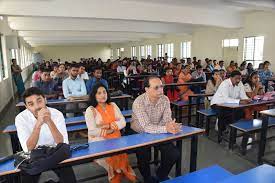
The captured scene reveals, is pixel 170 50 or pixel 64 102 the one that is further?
pixel 170 50

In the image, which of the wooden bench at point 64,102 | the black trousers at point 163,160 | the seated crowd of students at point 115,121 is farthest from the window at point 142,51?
the black trousers at point 163,160

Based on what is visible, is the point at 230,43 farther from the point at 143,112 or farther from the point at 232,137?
the point at 143,112

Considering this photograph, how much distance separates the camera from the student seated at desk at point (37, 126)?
199 cm

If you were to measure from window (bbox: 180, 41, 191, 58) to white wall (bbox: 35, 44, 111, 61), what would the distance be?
15.3m

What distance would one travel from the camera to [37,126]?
6.47 feet

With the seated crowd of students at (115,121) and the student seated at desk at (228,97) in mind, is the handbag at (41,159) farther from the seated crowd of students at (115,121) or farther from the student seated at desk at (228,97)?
the student seated at desk at (228,97)

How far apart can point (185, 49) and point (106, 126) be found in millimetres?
11939

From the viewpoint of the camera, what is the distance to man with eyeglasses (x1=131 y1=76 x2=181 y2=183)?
8.38ft

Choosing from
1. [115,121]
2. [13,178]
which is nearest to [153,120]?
[115,121]

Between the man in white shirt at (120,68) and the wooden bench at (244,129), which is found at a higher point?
the man in white shirt at (120,68)

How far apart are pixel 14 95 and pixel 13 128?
6.39 meters

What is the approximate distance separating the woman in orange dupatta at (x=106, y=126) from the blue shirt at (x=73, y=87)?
2.04 metres

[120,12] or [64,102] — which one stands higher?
[120,12]

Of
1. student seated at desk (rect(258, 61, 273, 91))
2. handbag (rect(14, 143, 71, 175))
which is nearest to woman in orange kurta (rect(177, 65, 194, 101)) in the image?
student seated at desk (rect(258, 61, 273, 91))
